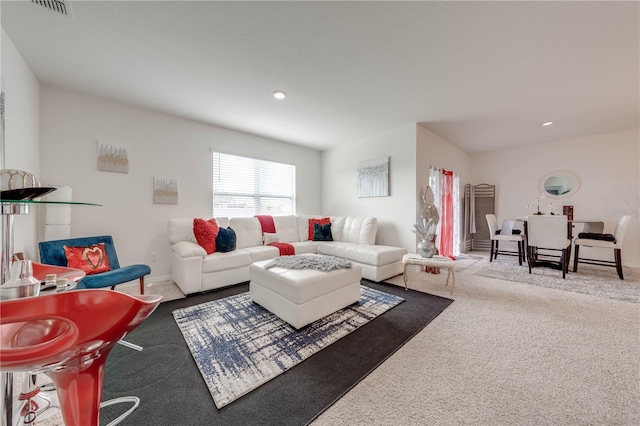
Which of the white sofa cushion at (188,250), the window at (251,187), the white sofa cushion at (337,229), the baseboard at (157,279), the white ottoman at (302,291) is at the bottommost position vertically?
the baseboard at (157,279)

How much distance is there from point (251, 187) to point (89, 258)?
8.26 ft

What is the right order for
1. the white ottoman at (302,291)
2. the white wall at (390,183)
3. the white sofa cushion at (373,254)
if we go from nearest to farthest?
the white ottoman at (302,291) < the white sofa cushion at (373,254) < the white wall at (390,183)

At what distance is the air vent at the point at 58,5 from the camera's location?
1.60 m

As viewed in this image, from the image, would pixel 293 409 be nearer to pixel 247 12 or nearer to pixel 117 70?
pixel 247 12

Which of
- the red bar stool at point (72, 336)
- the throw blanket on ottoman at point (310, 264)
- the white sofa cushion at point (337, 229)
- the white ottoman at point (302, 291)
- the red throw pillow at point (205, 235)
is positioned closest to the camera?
the red bar stool at point (72, 336)

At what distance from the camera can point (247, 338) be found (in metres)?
1.90

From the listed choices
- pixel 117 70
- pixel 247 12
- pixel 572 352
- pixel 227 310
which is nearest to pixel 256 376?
pixel 227 310

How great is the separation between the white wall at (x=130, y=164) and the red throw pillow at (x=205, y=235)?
0.62 metres

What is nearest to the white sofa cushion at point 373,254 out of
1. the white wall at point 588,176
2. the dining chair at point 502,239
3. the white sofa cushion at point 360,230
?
the white sofa cushion at point 360,230

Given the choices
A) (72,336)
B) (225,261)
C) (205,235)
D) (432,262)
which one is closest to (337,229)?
(432,262)

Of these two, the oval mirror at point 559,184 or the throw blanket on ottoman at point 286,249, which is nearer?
the throw blanket on ottoman at point 286,249

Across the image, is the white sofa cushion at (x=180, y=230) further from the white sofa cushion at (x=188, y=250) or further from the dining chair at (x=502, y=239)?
the dining chair at (x=502, y=239)

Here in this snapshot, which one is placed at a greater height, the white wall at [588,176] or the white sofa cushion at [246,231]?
the white wall at [588,176]

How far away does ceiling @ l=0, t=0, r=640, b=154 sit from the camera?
1.68 m
